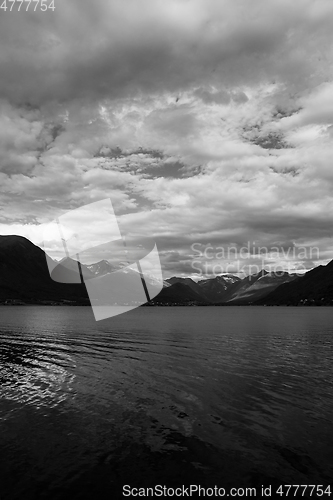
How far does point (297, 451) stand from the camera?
1856cm

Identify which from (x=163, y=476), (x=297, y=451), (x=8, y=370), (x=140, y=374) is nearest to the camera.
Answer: (x=163, y=476)

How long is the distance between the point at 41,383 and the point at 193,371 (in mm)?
17910

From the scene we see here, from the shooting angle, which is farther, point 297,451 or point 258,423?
point 258,423

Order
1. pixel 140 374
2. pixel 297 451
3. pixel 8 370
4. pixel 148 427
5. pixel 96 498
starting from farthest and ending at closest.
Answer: pixel 8 370, pixel 140 374, pixel 148 427, pixel 297 451, pixel 96 498

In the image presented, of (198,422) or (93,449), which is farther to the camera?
(198,422)

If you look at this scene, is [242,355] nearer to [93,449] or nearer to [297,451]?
[297,451]

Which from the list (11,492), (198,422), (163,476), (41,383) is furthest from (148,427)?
(41,383)

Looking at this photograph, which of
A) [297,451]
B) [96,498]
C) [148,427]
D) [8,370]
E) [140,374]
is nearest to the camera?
[96,498]

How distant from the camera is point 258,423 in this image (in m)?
22.4

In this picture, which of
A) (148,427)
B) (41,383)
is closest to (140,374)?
(41,383)

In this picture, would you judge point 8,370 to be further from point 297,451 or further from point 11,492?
point 297,451

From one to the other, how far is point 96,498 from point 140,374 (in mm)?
22439

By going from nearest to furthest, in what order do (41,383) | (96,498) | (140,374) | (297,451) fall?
1. (96,498)
2. (297,451)
3. (41,383)
4. (140,374)

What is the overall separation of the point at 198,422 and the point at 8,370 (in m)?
28.4
